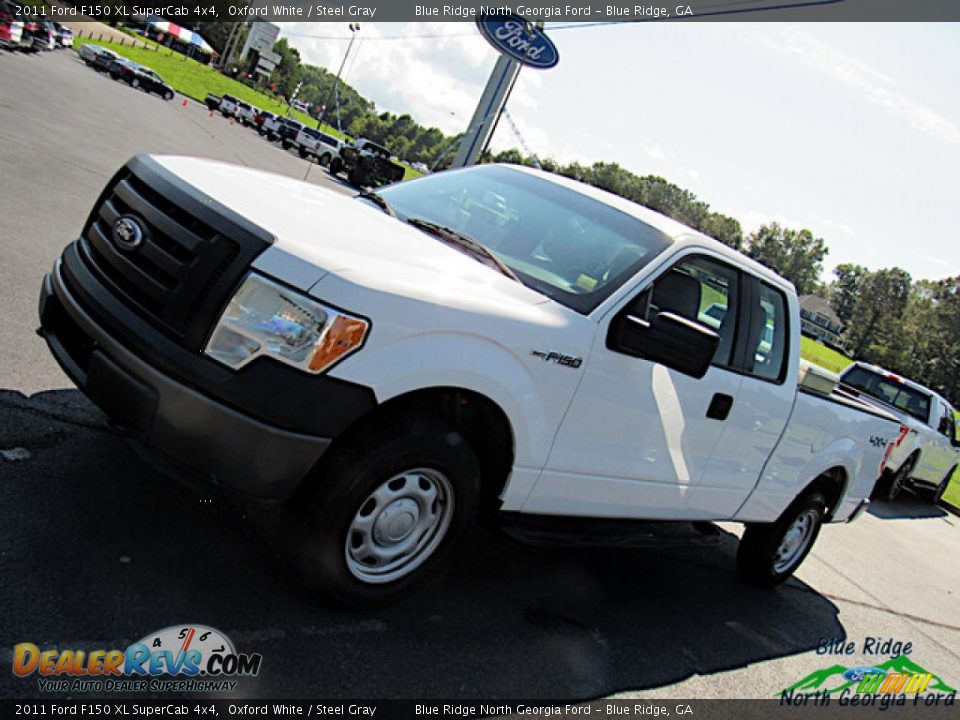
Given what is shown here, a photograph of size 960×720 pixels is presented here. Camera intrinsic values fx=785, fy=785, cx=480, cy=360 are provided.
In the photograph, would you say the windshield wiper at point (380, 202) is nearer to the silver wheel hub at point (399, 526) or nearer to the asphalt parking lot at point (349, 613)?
the silver wheel hub at point (399, 526)

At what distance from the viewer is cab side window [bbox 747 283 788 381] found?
4809 mm

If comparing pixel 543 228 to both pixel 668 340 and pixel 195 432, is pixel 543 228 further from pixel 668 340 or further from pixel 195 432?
pixel 195 432

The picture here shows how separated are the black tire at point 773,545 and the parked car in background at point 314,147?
41.4m

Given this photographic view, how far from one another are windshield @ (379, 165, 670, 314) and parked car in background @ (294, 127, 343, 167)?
41.4 metres

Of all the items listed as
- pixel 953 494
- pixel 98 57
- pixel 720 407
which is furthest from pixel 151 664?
pixel 98 57

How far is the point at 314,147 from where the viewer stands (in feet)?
145

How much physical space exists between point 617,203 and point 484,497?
2.02 m

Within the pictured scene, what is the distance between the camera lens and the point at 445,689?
124 inches

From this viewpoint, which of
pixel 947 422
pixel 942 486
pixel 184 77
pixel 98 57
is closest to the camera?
pixel 947 422

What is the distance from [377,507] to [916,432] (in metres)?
11.6

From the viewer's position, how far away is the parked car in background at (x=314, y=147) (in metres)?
44.1

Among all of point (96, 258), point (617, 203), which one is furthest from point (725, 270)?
point (96, 258)

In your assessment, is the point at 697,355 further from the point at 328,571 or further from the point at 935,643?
the point at 935,643

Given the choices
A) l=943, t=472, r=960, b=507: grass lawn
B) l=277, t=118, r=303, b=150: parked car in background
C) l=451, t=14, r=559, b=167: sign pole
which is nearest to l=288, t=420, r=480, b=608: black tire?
l=943, t=472, r=960, b=507: grass lawn
